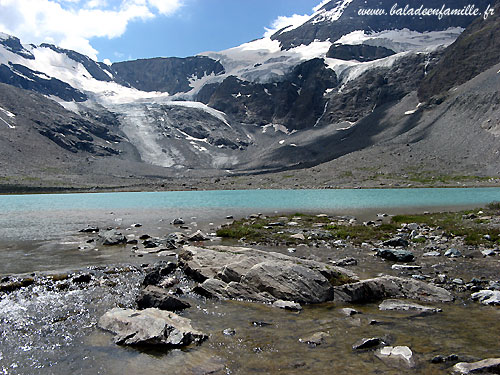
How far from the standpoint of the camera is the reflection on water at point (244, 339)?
352 inches

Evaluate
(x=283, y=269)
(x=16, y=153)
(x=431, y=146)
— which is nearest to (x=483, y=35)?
(x=431, y=146)

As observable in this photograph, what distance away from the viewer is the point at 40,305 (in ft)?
45.4

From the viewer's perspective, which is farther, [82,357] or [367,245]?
[367,245]

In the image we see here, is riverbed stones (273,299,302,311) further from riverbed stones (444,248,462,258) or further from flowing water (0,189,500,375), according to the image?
riverbed stones (444,248,462,258)

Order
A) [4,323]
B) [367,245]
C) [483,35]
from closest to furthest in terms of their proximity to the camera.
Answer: [4,323]
[367,245]
[483,35]

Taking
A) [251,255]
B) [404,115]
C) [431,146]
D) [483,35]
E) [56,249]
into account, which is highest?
[483,35]

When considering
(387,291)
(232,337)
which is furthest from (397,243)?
(232,337)

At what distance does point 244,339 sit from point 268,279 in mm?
4121

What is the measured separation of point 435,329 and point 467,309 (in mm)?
2448

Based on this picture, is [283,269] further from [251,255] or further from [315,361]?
[315,361]

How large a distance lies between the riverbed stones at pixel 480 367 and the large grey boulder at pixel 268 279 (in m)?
5.85

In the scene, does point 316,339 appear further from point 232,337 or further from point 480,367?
point 480,367

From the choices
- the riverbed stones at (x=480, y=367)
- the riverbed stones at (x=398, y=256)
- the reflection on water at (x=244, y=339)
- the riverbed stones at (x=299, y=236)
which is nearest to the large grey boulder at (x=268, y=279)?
the reflection on water at (x=244, y=339)

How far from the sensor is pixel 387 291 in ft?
46.8
